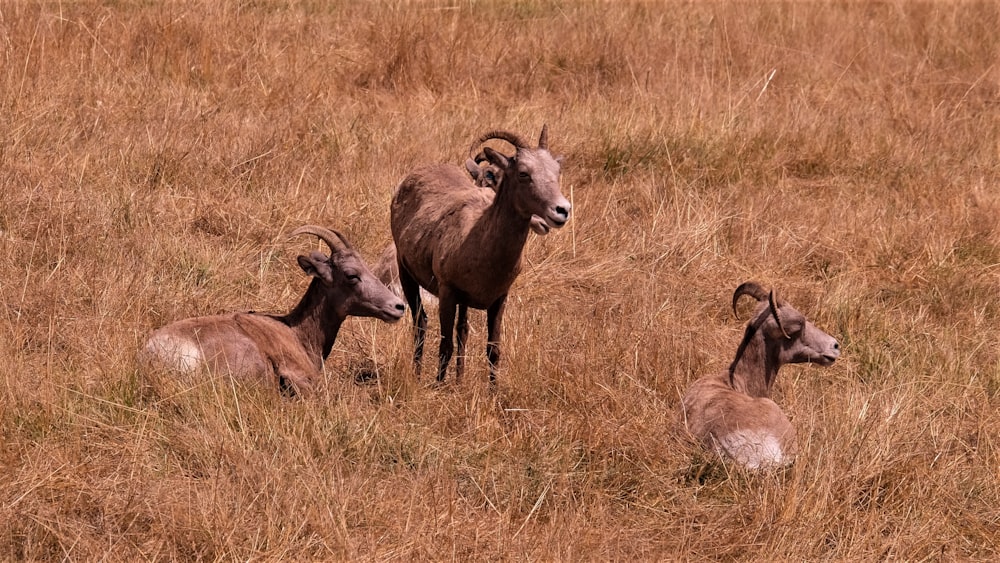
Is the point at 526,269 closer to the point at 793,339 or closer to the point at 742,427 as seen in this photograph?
the point at 793,339

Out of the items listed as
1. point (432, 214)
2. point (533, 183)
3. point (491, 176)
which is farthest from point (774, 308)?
point (432, 214)

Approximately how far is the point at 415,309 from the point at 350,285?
1.19 m

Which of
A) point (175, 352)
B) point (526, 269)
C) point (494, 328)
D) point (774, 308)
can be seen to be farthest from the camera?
point (526, 269)

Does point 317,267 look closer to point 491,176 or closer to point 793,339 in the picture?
point 491,176

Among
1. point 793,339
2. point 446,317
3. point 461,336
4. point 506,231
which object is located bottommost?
point 461,336

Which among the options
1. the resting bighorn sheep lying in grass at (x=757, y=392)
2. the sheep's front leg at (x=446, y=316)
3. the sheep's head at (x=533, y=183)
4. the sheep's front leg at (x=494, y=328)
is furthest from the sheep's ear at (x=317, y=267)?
the resting bighorn sheep lying in grass at (x=757, y=392)

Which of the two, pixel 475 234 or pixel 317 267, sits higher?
pixel 475 234

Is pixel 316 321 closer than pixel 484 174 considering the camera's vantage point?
Yes

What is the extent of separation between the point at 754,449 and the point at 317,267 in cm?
279

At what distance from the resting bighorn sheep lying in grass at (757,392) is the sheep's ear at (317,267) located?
6.98 feet

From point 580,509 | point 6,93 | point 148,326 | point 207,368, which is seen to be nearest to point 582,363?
point 580,509

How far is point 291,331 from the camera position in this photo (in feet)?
24.7

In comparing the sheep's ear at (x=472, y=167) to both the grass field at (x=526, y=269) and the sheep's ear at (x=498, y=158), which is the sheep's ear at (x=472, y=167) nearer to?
the sheep's ear at (x=498, y=158)

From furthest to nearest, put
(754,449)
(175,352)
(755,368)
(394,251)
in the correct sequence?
(394,251), (755,368), (175,352), (754,449)
